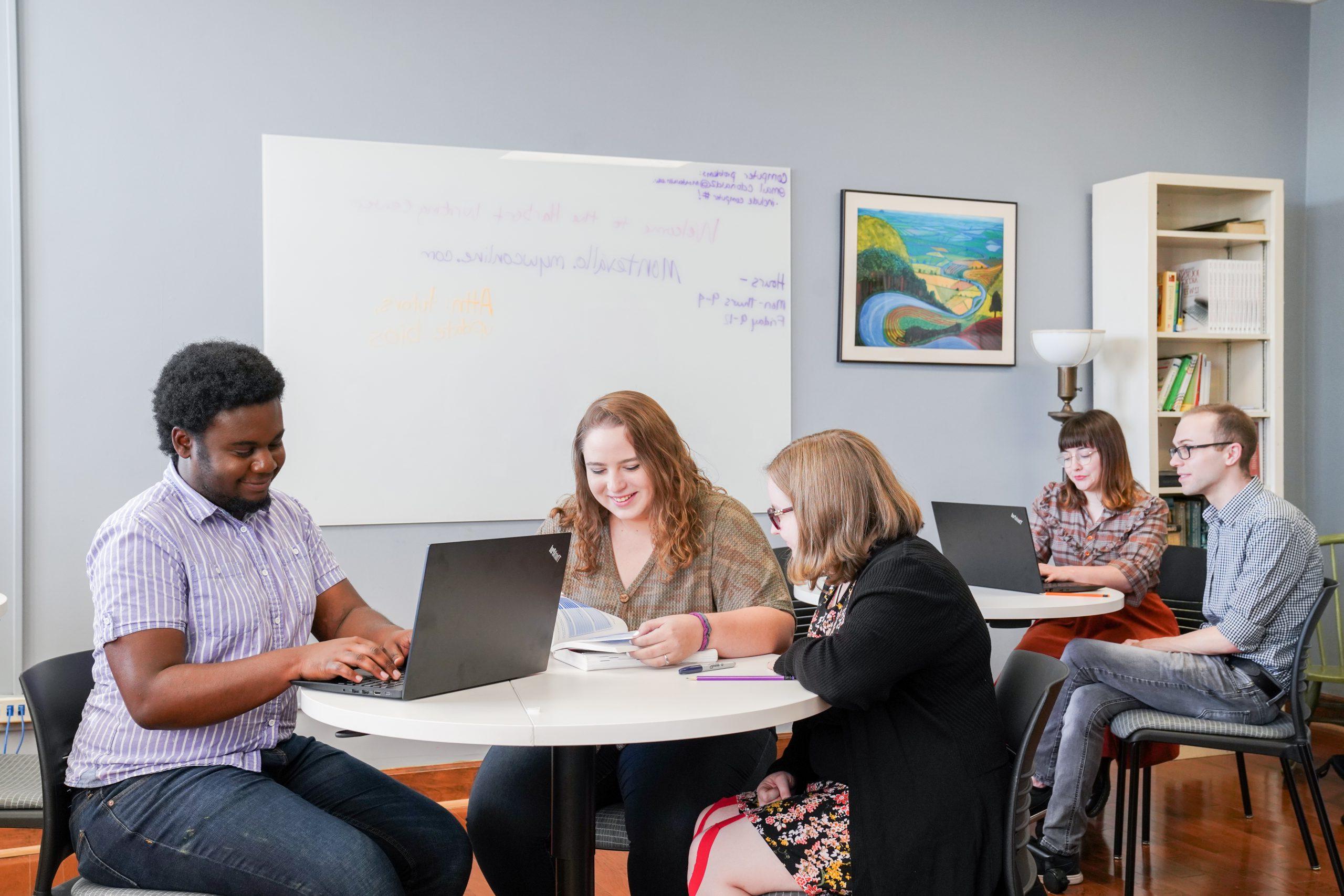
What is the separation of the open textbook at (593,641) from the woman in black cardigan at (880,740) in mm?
253

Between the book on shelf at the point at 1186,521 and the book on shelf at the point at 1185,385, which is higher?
the book on shelf at the point at 1185,385

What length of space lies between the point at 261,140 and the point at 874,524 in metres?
2.39

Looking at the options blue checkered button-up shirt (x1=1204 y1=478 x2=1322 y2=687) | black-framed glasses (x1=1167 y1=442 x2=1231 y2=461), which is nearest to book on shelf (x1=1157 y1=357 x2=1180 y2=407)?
black-framed glasses (x1=1167 y1=442 x2=1231 y2=461)

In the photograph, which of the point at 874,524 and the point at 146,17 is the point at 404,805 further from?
the point at 146,17

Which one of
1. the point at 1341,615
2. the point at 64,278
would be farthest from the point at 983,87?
the point at 64,278

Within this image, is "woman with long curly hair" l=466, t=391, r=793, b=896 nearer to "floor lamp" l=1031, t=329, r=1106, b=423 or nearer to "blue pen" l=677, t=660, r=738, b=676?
"blue pen" l=677, t=660, r=738, b=676

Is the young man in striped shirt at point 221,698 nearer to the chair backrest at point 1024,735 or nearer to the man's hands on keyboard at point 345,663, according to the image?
the man's hands on keyboard at point 345,663

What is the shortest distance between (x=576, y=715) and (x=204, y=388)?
2.46 feet

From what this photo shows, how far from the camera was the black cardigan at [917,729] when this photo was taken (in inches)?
61.5

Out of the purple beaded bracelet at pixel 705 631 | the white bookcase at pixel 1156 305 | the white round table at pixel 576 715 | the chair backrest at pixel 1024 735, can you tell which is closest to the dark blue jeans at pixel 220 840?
the white round table at pixel 576 715

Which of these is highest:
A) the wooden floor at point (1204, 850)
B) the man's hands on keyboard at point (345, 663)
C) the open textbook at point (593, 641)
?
the man's hands on keyboard at point (345, 663)

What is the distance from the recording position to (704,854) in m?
1.70

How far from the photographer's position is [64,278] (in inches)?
121

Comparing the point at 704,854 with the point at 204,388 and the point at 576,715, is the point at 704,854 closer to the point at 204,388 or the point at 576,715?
the point at 576,715
